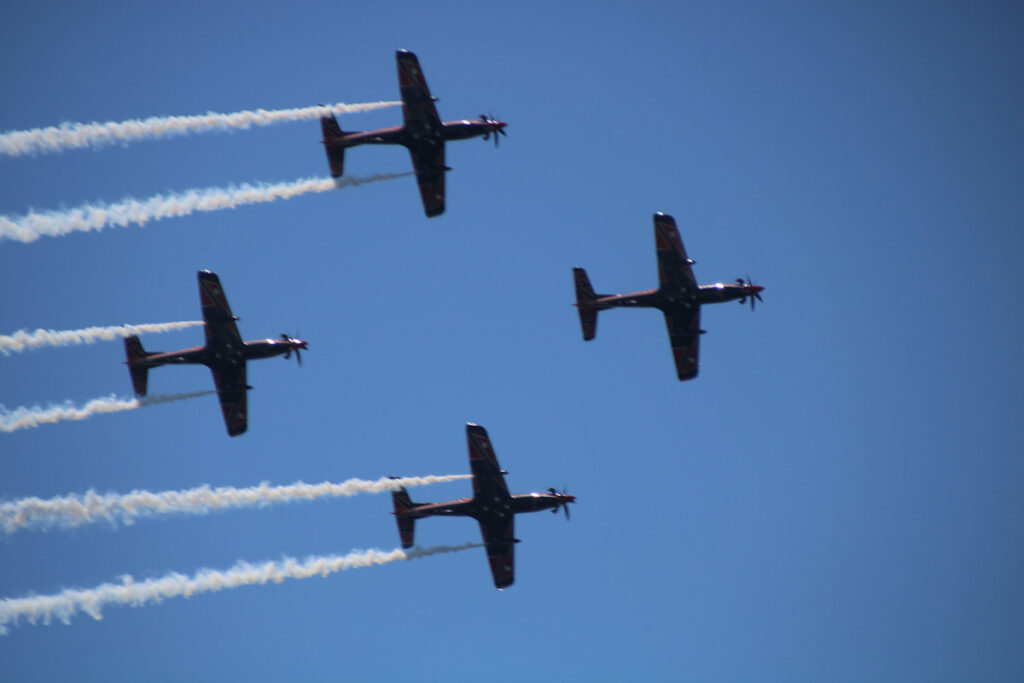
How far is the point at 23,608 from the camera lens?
59156 mm

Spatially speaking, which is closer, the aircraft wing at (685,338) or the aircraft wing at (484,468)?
the aircraft wing at (484,468)

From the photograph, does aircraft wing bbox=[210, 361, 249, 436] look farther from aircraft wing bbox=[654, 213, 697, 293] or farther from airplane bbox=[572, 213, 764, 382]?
aircraft wing bbox=[654, 213, 697, 293]

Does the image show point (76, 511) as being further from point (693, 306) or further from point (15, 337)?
point (693, 306)

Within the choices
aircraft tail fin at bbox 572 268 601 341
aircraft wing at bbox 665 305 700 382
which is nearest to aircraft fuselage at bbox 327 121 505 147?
aircraft tail fin at bbox 572 268 601 341

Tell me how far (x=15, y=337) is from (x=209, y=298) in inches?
388

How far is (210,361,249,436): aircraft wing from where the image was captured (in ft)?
215

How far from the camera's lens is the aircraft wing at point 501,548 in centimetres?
6612

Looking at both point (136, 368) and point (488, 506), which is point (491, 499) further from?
point (136, 368)

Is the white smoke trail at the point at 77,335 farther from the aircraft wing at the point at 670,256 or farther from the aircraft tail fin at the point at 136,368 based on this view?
the aircraft wing at the point at 670,256

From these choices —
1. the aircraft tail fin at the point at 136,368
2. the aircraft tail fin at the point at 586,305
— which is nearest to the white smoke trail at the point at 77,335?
the aircraft tail fin at the point at 136,368

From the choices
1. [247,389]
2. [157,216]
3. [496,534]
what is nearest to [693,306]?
[496,534]

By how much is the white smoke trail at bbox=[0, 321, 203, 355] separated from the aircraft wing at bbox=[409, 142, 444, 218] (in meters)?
14.8

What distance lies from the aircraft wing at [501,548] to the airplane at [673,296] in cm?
1114

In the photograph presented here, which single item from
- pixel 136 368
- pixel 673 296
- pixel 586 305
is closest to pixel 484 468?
pixel 586 305
